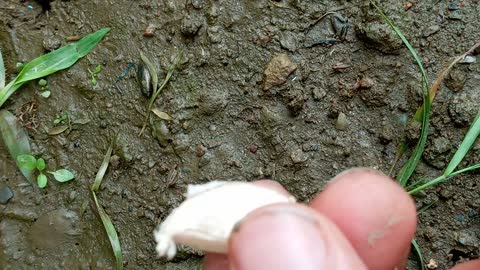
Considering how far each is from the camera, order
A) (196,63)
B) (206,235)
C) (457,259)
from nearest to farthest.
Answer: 1. (206,235)
2. (457,259)
3. (196,63)

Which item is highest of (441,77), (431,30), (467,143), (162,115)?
(431,30)

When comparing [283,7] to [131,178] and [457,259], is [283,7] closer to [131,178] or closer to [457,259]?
[131,178]

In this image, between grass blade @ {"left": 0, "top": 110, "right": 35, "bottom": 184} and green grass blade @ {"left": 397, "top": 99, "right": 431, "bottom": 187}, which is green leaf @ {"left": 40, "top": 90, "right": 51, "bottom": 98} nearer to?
grass blade @ {"left": 0, "top": 110, "right": 35, "bottom": 184}

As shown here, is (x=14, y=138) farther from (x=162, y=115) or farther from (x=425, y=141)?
(x=425, y=141)

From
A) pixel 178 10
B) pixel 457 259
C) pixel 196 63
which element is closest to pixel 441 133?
pixel 457 259

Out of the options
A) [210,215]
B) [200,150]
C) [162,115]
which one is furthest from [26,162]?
[210,215]

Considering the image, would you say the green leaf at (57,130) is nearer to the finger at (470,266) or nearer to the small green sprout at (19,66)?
the small green sprout at (19,66)

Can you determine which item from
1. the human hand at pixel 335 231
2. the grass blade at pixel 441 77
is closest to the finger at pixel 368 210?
the human hand at pixel 335 231
